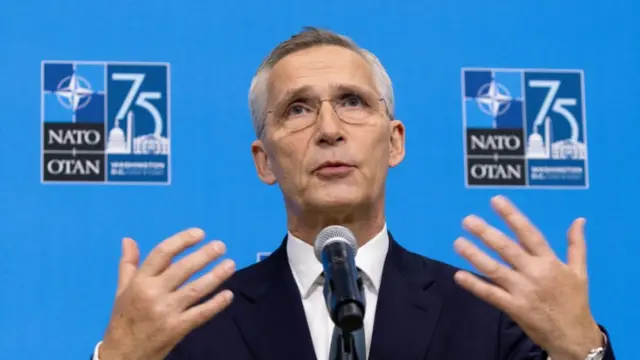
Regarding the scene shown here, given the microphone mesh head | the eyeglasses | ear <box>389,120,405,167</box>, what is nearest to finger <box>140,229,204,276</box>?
the microphone mesh head

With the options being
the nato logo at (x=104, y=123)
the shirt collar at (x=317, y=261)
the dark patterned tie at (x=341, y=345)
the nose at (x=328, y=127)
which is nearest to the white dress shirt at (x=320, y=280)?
the shirt collar at (x=317, y=261)

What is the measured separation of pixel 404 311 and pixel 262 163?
0.56 meters

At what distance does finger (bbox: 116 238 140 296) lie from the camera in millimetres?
2127

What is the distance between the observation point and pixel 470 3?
3.42m

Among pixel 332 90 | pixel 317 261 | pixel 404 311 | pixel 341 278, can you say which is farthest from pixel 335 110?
pixel 341 278

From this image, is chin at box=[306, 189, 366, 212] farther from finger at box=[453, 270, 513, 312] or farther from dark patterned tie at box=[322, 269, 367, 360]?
dark patterned tie at box=[322, 269, 367, 360]

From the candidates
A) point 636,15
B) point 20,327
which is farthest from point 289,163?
point 636,15

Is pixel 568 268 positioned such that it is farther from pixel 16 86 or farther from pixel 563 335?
pixel 16 86

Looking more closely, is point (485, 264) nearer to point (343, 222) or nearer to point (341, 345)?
point (341, 345)

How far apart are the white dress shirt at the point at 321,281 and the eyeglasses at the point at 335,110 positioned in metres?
0.26

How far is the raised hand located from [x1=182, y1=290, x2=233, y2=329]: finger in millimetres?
402

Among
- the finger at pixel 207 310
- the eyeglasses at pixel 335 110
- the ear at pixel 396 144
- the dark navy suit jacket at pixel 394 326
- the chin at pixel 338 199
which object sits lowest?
the dark navy suit jacket at pixel 394 326

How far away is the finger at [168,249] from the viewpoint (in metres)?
2.03

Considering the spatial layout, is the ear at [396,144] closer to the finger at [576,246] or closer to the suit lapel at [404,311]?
the suit lapel at [404,311]
